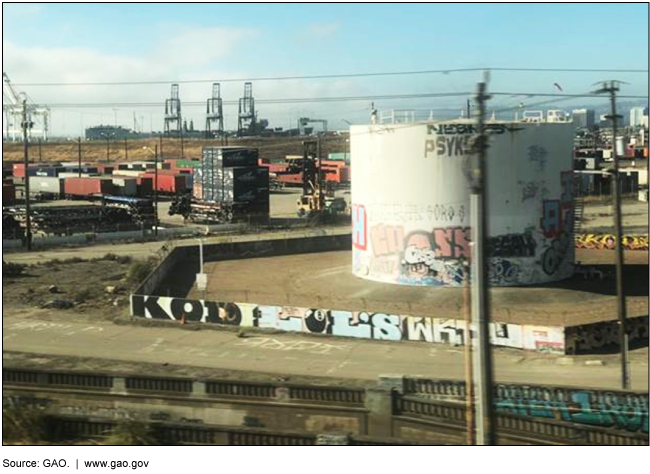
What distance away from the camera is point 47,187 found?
67.8 meters

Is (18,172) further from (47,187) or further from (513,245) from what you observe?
(513,245)

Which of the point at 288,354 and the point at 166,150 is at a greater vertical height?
the point at 166,150

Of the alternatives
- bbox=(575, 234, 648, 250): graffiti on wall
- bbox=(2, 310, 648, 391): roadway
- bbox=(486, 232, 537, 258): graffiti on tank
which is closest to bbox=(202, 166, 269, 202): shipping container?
bbox=(575, 234, 648, 250): graffiti on wall

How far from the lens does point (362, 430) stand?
37.0 feet

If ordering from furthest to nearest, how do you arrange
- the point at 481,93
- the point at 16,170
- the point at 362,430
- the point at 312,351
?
1. the point at 16,170
2. the point at 312,351
3. the point at 362,430
4. the point at 481,93

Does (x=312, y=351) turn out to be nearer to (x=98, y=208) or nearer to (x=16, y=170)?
(x=98, y=208)

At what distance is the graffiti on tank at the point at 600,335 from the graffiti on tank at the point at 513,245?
723cm

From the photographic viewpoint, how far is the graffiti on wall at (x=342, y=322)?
20.1m

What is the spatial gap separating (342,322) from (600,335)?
7194 mm

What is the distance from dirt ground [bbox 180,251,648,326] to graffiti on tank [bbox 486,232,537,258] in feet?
4.28

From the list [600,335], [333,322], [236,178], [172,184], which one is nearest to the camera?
[600,335]

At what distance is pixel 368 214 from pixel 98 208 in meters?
29.0

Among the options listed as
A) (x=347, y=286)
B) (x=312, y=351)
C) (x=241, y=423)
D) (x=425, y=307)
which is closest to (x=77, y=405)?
(x=241, y=423)

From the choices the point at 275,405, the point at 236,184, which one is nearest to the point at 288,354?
the point at 275,405
